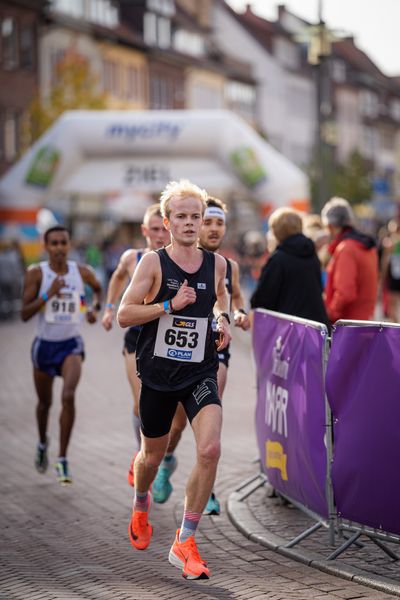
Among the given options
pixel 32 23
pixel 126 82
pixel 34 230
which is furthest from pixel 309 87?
pixel 34 230

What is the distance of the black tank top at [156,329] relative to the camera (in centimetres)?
722

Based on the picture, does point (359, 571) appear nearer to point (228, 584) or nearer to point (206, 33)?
point (228, 584)

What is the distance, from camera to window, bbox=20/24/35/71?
59.9 m

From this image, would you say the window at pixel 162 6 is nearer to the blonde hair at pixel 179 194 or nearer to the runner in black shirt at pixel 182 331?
the blonde hair at pixel 179 194

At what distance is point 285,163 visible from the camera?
28.5 m

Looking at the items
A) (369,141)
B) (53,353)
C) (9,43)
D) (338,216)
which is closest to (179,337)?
(53,353)

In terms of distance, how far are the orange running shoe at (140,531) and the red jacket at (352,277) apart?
365 cm

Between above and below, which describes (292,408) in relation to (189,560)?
above

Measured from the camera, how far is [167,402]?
7.37 metres

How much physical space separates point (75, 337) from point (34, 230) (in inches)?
803

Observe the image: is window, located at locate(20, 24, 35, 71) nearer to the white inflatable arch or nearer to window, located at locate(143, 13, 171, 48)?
window, located at locate(143, 13, 171, 48)

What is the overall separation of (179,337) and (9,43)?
2100 inches

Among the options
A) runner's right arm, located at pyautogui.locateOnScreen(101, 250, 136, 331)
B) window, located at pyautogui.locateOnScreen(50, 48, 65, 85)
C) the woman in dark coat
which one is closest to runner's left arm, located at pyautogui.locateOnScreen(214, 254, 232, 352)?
the woman in dark coat

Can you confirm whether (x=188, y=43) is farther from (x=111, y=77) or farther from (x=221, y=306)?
(x=221, y=306)
